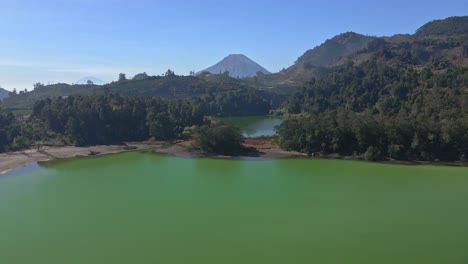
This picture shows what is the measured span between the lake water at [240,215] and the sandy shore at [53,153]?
5.00m

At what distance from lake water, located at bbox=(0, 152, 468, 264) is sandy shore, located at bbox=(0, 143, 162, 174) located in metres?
5.00

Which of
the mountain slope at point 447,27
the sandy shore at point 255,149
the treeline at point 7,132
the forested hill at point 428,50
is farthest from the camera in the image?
the mountain slope at point 447,27

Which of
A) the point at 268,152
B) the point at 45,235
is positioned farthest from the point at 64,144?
the point at 45,235

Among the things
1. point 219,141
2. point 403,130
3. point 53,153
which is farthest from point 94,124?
point 403,130

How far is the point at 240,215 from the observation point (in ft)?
73.1

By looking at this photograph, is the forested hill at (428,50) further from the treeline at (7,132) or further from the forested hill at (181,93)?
the treeline at (7,132)

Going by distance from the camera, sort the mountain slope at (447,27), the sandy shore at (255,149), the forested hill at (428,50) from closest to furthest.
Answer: the sandy shore at (255,149), the forested hill at (428,50), the mountain slope at (447,27)

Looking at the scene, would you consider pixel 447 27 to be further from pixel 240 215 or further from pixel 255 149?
pixel 240 215

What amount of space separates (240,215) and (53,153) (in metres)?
28.7

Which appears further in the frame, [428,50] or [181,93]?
[428,50]

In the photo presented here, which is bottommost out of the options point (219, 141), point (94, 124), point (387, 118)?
point (219, 141)

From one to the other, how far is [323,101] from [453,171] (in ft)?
148

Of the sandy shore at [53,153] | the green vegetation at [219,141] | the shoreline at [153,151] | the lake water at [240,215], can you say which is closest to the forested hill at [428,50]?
the shoreline at [153,151]

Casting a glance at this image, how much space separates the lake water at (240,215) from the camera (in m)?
17.8
